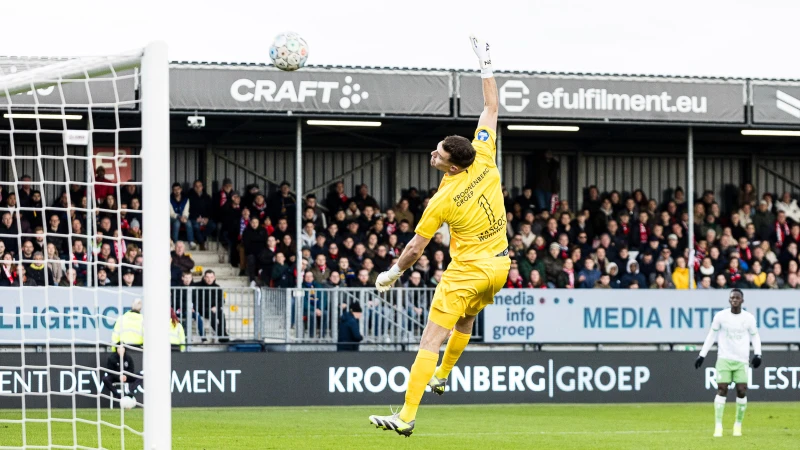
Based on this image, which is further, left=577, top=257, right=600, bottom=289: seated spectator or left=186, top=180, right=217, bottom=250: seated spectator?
left=186, top=180, right=217, bottom=250: seated spectator

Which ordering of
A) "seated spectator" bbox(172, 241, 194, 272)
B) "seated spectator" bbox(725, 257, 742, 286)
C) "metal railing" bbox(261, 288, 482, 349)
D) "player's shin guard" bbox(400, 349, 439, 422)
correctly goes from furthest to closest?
1. "seated spectator" bbox(725, 257, 742, 286)
2. "seated spectator" bbox(172, 241, 194, 272)
3. "metal railing" bbox(261, 288, 482, 349)
4. "player's shin guard" bbox(400, 349, 439, 422)

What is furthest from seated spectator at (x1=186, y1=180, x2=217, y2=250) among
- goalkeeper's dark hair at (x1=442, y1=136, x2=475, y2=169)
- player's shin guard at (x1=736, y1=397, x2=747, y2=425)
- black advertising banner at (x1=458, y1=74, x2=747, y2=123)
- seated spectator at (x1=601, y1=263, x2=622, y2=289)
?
goalkeeper's dark hair at (x1=442, y1=136, x2=475, y2=169)

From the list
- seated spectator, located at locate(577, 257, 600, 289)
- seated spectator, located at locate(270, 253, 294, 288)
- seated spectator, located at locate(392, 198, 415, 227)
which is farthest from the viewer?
seated spectator, located at locate(392, 198, 415, 227)

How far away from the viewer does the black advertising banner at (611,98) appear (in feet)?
72.6

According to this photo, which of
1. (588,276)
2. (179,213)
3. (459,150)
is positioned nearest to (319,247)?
(179,213)

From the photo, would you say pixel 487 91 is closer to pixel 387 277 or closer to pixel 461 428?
pixel 387 277

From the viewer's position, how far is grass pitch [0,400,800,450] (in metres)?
14.4

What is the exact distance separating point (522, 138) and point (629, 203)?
10.9 ft

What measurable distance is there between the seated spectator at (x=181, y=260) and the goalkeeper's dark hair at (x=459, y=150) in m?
12.5

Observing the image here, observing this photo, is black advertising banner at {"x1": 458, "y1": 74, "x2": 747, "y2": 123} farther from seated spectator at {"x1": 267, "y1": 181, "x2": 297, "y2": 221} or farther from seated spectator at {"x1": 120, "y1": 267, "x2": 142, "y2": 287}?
seated spectator at {"x1": 120, "y1": 267, "x2": 142, "y2": 287}

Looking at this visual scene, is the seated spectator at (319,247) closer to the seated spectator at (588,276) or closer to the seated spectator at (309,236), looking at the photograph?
the seated spectator at (309,236)

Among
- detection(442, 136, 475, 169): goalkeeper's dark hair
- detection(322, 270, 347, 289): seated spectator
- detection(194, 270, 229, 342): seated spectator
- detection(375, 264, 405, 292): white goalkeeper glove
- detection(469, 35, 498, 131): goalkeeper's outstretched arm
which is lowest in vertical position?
detection(194, 270, 229, 342): seated spectator

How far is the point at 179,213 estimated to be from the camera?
23.7m

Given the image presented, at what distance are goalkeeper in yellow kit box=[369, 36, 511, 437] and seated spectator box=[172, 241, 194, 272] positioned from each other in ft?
39.7
